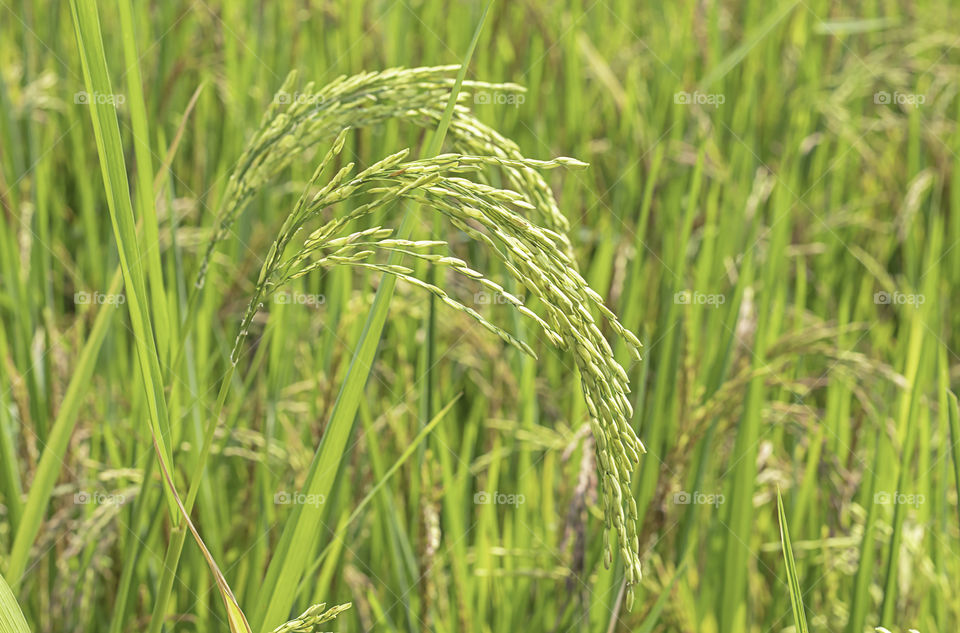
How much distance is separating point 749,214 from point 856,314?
420mm

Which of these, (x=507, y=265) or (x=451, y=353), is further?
(x=451, y=353)

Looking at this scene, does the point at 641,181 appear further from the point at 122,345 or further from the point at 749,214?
the point at 122,345

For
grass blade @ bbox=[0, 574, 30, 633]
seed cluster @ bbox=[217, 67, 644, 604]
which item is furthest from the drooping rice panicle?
grass blade @ bbox=[0, 574, 30, 633]

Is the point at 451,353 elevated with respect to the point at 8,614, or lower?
elevated

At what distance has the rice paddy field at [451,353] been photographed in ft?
2.78

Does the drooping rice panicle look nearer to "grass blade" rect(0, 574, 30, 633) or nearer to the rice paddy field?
the rice paddy field

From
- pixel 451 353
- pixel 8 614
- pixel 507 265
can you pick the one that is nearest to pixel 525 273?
pixel 507 265

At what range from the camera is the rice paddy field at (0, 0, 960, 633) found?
33.4 inches

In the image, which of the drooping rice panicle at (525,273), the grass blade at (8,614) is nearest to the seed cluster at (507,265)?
the drooping rice panicle at (525,273)

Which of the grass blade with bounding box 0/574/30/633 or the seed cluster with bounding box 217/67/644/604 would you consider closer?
the seed cluster with bounding box 217/67/644/604

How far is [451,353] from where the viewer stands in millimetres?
1791

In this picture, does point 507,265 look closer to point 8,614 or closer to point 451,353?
point 8,614

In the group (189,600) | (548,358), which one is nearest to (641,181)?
(548,358)

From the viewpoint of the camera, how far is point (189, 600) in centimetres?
133
